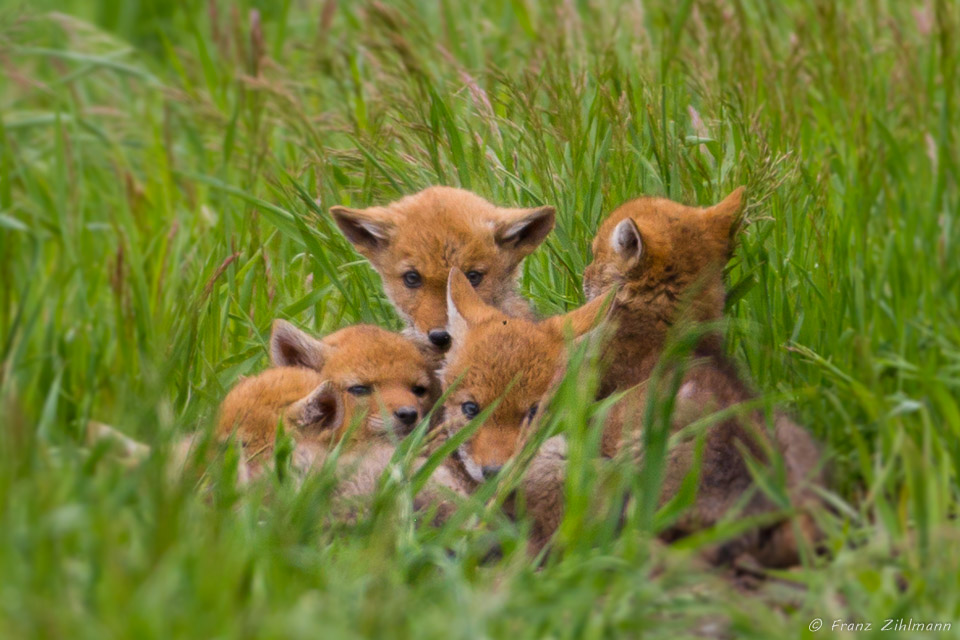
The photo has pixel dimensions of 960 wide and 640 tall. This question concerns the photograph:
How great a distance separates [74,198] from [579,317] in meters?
3.48

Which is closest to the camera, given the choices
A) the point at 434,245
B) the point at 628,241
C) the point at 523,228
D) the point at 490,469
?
the point at 490,469

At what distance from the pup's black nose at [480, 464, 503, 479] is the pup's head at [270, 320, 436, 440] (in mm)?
659

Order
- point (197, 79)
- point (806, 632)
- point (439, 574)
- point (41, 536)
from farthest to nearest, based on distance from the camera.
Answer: point (197, 79)
point (439, 574)
point (806, 632)
point (41, 536)

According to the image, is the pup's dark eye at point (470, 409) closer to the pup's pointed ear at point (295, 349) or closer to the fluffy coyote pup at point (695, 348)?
the fluffy coyote pup at point (695, 348)

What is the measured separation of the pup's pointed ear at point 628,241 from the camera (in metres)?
4.16

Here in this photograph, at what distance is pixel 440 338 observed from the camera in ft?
15.7

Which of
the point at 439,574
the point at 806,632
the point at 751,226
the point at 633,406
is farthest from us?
the point at 751,226

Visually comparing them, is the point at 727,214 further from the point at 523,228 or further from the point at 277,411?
the point at 277,411

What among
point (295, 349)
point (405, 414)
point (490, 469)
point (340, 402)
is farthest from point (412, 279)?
point (490, 469)

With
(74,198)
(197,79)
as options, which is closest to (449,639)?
(74,198)

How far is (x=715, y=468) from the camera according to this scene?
3504mm

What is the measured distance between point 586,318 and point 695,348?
382mm

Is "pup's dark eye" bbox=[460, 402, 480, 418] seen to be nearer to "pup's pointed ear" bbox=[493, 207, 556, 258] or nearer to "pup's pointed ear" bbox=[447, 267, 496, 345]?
"pup's pointed ear" bbox=[447, 267, 496, 345]

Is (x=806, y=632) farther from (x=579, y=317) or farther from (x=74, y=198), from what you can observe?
(x=74, y=198)
